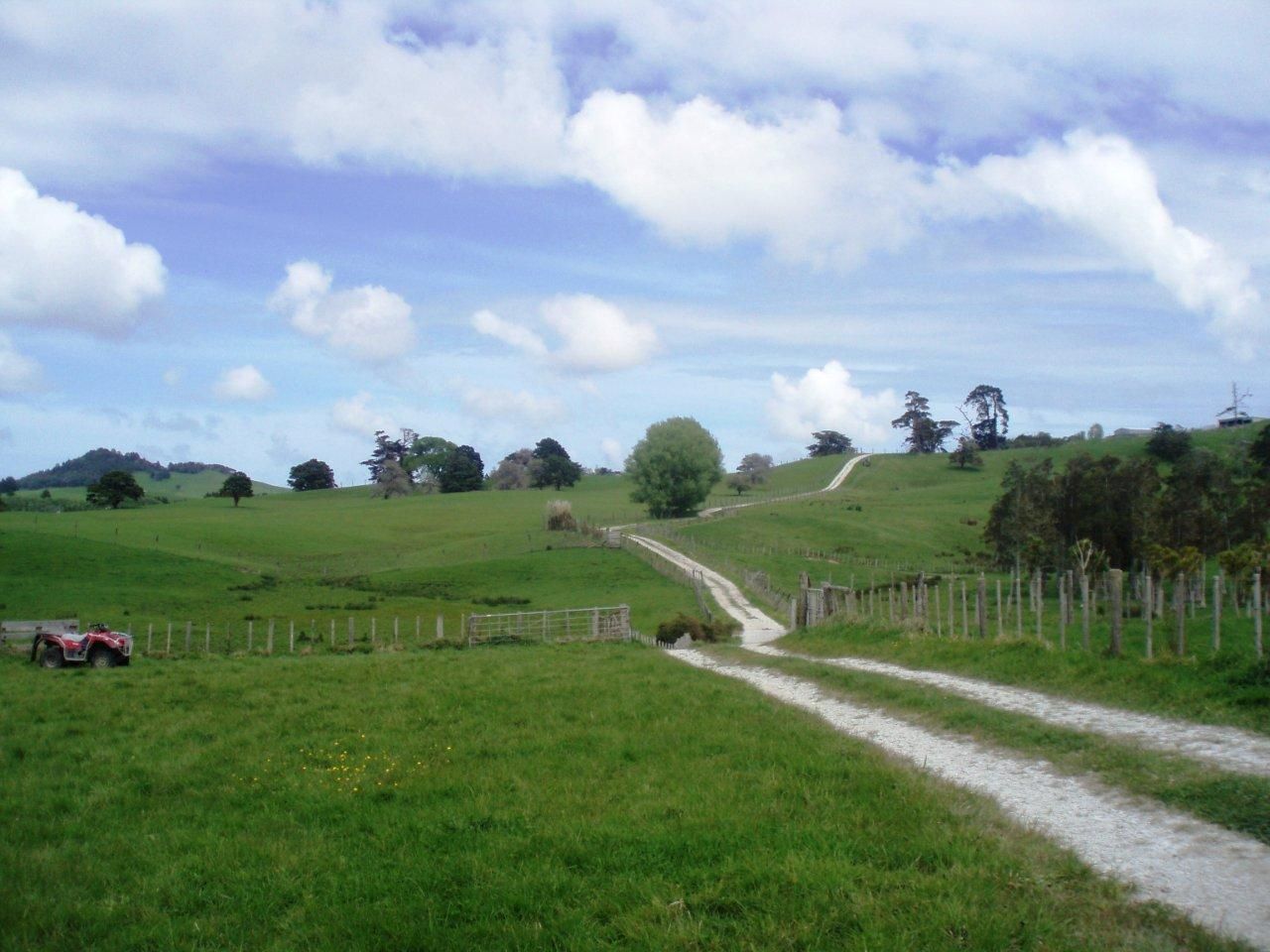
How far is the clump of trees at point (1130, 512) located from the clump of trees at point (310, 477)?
460ft

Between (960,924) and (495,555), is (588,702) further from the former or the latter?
(495,555)

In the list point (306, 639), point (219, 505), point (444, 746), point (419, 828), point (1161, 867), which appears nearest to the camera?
point (1161, 867)

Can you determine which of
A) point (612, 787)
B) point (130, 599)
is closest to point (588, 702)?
point (612, 787)

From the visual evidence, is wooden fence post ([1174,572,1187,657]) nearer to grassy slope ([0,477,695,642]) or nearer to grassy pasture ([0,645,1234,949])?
grassy pasture ([0,645,1234,949])

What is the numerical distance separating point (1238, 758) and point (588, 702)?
354 inches

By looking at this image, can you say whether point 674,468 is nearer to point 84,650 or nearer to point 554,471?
point 554,471

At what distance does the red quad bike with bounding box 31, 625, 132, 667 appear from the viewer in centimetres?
2688

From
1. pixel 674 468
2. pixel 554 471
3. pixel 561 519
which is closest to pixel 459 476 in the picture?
pixel 554 471

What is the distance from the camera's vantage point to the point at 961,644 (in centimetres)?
1884

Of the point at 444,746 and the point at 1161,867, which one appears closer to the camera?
the point at 1161,867

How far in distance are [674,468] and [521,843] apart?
104m

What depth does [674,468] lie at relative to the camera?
112 meters

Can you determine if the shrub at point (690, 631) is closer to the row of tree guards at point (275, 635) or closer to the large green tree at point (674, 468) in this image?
the row of tree guards at point (275, 635)

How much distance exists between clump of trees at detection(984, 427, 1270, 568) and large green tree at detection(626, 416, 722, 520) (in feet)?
154
